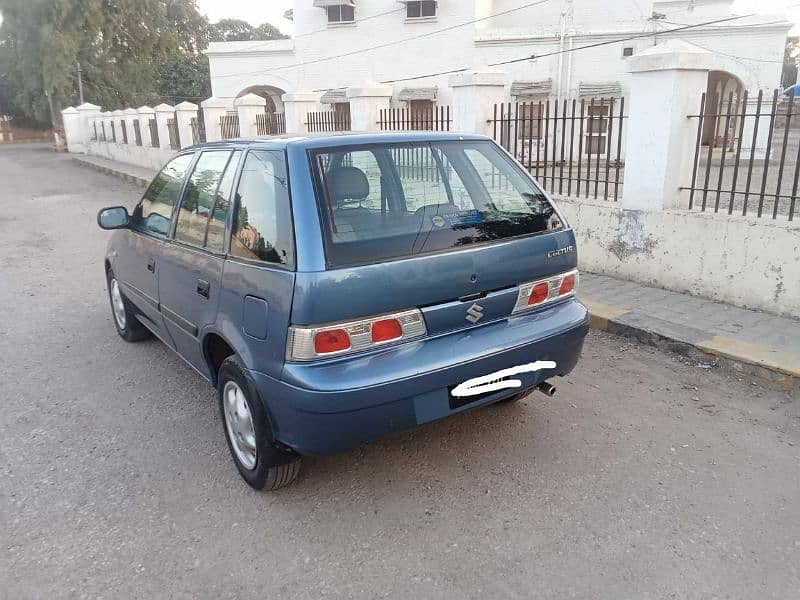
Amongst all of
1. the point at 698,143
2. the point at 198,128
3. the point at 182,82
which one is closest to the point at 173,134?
the point at 198,128

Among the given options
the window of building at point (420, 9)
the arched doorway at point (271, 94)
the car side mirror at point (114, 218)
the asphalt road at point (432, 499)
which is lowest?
the asphalt road at point (432, 499)

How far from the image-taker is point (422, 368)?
2.76 meters

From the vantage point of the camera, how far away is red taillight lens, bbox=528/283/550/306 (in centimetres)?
324

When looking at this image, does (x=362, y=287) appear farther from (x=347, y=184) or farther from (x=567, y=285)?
(x=567, y=285)

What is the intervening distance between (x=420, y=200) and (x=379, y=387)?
3.21 feet

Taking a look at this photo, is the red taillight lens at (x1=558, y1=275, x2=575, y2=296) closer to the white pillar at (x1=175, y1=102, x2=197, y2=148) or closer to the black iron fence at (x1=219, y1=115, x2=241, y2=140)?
the black iron fence at (x1=219, y1=115, x2=241, y2=140)

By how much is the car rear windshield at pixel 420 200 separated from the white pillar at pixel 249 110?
12.2m

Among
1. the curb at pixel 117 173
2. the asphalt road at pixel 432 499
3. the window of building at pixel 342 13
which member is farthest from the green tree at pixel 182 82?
the asphalt road at pixel 432 499

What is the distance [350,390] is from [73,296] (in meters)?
5.33

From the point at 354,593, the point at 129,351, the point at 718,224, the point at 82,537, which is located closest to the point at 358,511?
the point at 354,593

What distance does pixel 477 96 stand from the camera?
304 inches

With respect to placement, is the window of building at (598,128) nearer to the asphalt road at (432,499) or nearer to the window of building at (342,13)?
the asphalt road at (432,499)

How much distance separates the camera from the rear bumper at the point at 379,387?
2631mm

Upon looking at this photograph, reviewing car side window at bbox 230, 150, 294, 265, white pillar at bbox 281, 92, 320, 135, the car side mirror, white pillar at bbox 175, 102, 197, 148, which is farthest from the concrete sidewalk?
white pillar at bbox 175, 102, 197, 148
